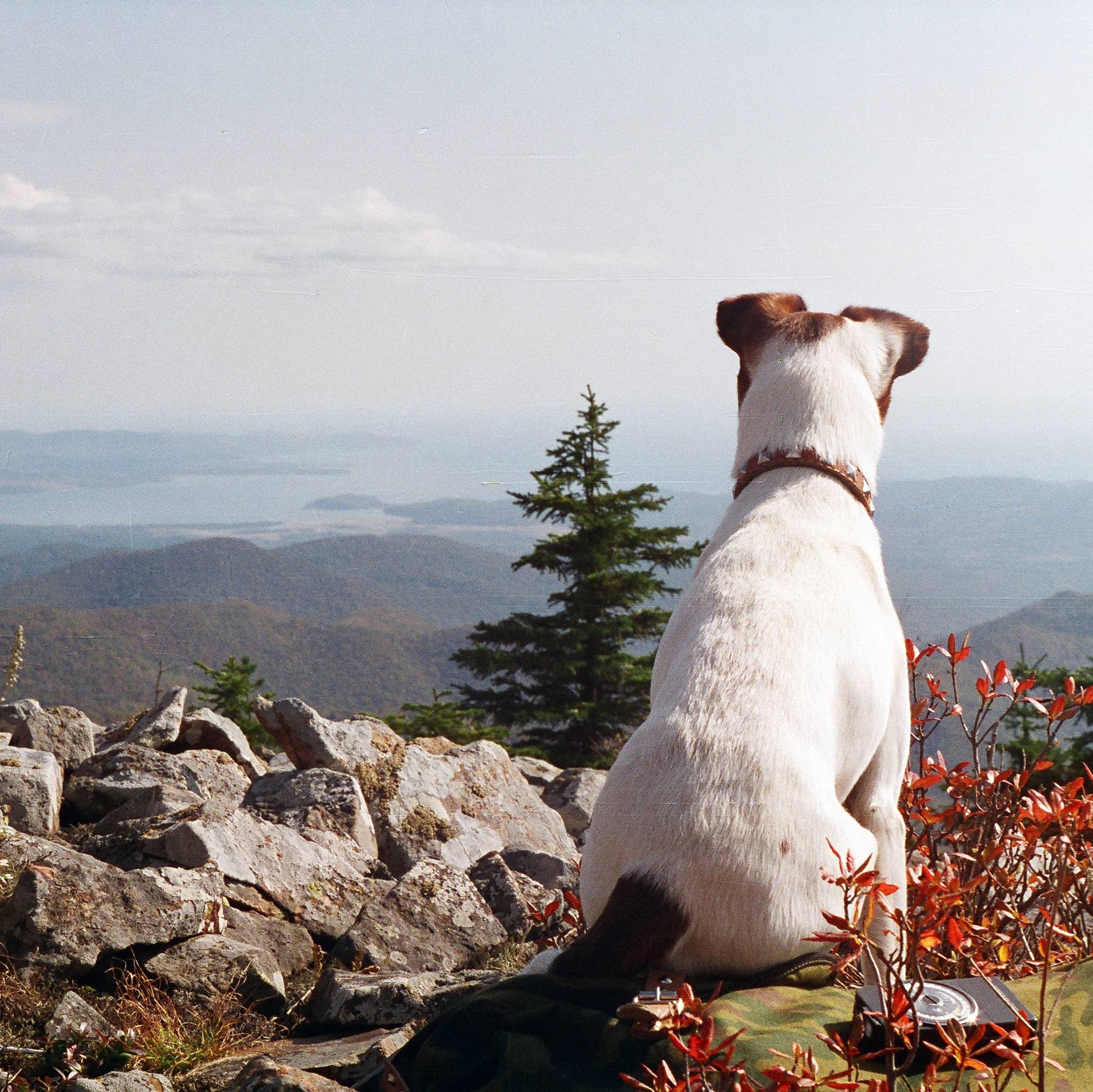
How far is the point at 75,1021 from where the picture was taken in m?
3.68

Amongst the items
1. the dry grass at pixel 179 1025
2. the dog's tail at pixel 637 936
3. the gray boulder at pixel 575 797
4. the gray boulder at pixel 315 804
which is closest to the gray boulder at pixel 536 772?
the gray boulder at pixel 575 797

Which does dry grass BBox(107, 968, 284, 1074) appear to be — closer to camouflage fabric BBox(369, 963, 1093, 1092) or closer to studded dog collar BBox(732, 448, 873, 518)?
camouflage fabric BBox(369, 963, 1093, 1092)

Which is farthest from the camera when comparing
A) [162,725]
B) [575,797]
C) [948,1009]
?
[575,797]

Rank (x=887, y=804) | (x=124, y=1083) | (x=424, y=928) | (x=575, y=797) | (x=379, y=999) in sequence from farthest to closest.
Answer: (x=575, y=797), (x=424, y=928), (x=379, y=999), (x=887, y=804), (x=124, y=1083)

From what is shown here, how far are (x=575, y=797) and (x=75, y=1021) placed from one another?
4.38 m

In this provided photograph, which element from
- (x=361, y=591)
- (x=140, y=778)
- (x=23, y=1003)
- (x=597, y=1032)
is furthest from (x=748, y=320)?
(x=361, y=591)

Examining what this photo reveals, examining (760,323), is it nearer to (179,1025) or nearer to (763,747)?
(763,747)

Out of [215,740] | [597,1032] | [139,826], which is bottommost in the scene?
[215,740]

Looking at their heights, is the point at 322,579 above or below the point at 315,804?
below

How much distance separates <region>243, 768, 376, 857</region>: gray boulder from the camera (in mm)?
5559

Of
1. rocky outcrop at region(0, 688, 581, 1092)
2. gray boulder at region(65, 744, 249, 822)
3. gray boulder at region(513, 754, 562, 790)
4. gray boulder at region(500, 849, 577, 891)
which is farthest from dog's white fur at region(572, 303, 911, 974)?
gray boulder at region(513, 754, 562, 790)

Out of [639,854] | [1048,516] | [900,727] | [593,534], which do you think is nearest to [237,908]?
[639,854]

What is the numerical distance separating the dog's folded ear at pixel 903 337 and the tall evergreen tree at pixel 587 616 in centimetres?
937

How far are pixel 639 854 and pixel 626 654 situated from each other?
A: 38.4ft
